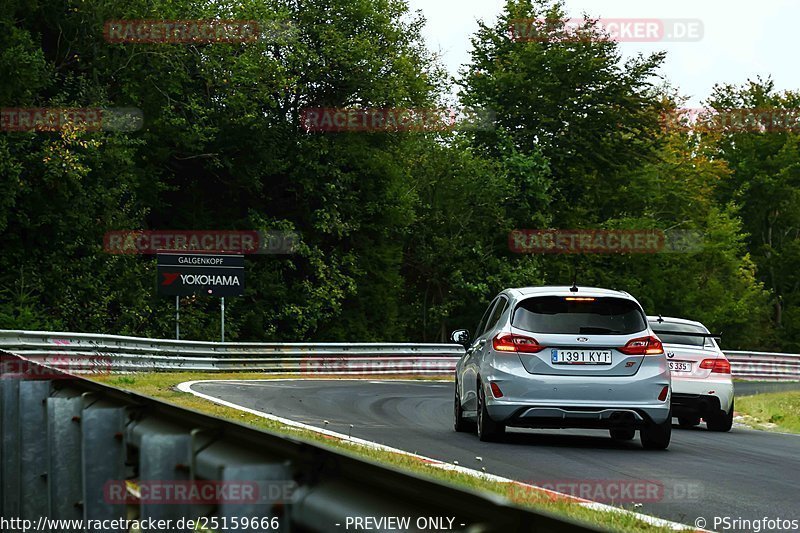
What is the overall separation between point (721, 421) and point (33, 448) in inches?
541

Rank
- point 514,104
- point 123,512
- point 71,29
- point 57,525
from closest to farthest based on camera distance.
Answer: point 123,512 < point 57,525 < point 71,29 < point 514,104

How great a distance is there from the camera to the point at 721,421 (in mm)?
17438

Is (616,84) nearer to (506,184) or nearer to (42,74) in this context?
(506,184)

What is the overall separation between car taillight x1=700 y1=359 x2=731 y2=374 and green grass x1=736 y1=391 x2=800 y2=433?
11.1 feet

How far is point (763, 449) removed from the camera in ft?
45.9

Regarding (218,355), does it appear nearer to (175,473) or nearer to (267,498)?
(175,473)

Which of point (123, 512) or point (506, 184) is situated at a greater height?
point (506, 184)

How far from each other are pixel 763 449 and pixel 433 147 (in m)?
37.8

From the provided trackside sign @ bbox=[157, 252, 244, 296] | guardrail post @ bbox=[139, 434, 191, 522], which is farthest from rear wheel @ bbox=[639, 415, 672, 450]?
trackside sign @ bbox=[157, 252, 244, 296]

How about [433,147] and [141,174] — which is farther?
[433,147]

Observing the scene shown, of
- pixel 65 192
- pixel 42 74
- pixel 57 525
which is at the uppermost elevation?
pixel 42 74

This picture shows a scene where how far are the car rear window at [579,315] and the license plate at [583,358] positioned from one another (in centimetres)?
21

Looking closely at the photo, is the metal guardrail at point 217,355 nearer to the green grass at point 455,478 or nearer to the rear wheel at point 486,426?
the green grass at point 455,478

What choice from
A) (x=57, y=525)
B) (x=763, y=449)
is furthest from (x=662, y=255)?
(x=57, y=525)
